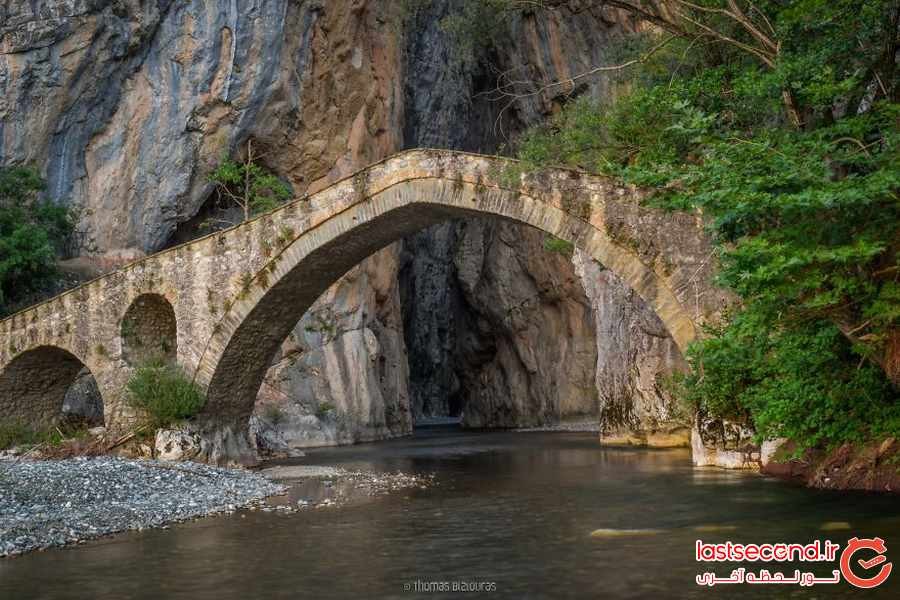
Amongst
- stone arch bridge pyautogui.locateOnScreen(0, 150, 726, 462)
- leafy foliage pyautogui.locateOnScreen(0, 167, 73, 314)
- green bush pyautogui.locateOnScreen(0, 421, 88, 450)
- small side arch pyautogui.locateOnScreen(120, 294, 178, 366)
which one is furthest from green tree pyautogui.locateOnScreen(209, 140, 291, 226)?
green bush pyautogui.locateOnScreen(0, 421, 88, 450)

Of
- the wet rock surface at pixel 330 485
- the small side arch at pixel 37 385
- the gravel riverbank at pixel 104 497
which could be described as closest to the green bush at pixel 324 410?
the small side arch at pixel 37 385

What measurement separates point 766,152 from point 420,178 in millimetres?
6754

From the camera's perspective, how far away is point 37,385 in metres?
19.1

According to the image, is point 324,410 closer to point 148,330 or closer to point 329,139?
point 329,139

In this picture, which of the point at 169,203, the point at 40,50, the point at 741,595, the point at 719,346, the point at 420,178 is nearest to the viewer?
the point at 741,595

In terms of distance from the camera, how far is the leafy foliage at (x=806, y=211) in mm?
7684

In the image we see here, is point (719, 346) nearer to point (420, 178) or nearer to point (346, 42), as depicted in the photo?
point (420, 178)

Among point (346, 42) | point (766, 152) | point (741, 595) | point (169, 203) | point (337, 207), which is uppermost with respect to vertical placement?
point (346, 42)

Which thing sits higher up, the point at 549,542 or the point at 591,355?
the point at 591,355

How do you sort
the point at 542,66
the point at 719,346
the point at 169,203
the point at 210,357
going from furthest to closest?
the point at 542,66 < the point at 169,203 < the point at 210,357 < the point at 719,346

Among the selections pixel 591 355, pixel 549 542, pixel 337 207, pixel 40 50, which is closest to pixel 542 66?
pixel 591 355

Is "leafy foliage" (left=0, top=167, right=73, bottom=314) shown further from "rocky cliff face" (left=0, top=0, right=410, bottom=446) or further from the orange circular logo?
the orange circular logo

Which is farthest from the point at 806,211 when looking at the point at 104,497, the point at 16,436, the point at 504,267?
the point at 504,267

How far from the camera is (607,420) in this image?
22.2 m
